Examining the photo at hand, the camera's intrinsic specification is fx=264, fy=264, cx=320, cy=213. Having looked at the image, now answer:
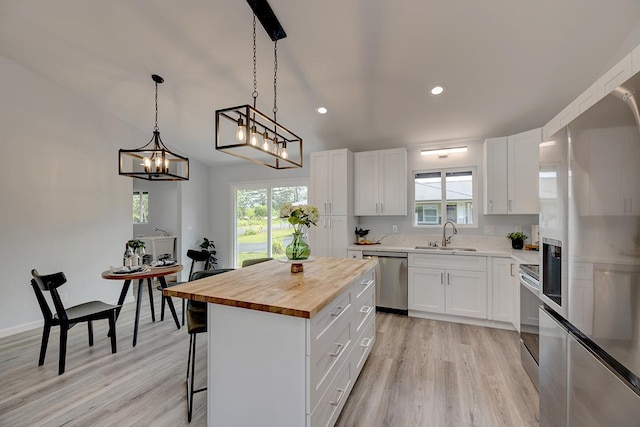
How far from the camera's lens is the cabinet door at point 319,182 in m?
4.20

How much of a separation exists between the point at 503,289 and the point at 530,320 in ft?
3.88

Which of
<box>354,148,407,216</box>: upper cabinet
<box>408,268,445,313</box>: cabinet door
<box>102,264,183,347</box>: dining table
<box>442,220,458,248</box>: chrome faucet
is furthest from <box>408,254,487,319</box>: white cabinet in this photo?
<box>102,264,183,347</box>: dining table

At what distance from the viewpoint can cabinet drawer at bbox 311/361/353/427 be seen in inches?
55.3

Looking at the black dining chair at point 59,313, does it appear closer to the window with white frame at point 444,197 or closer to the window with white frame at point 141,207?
the window with white frame at point 444,197

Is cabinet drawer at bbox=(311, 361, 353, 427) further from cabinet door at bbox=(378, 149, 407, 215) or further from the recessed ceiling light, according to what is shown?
the recessed ceiling light

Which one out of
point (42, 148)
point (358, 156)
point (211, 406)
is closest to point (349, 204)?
point (358, 156)

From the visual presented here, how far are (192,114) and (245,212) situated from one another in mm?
2400

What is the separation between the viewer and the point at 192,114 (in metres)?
3.92

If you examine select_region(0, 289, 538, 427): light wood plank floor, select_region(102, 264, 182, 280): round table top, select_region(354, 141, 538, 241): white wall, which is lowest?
select_region(0, 289, 538, 427): light wood plank floor

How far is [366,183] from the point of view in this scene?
4230mm

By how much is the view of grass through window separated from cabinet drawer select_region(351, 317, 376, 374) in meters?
3.10

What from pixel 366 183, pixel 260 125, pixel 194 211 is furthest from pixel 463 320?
pixel 194 211

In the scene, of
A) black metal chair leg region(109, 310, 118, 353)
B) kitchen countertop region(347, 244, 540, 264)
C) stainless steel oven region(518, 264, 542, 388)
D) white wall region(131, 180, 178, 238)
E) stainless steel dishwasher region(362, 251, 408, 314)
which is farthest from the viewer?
white wall region(131, 180, 178, 238)

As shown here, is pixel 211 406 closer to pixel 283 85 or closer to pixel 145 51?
pixel 283 85
